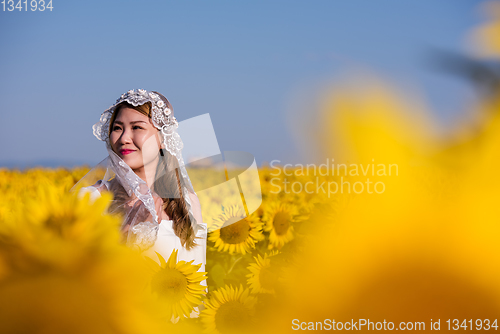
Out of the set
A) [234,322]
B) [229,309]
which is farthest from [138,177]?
[234,322]

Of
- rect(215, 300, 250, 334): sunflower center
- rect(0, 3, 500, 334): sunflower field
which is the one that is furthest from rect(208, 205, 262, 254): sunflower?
rect(0, 3, 500, 334): sunflower field

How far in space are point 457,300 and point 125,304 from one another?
0.10 meters

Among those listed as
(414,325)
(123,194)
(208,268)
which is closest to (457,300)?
(414,325)

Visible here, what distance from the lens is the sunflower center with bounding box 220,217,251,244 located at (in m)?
1.98

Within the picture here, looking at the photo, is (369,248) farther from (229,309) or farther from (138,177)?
(138,177)

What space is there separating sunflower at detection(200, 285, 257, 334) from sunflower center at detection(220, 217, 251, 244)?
1.48m

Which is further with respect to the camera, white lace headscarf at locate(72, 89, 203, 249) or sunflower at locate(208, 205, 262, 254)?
sunflower at locate(208, 205, 262, 254)

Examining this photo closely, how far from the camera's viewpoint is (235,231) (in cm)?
204

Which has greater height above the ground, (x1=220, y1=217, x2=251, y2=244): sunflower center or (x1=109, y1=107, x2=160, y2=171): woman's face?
(x1=109, y1=107, x2=160, y2=171): woman's face

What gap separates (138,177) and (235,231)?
104cm

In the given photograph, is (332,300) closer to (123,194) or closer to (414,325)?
(414,325)

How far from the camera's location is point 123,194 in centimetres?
117

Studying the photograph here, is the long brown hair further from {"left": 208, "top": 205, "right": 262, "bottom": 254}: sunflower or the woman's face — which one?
{"left": 208, "top": 205, "right": 262, "bottom": 254}: sunflower

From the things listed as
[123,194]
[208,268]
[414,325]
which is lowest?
[208,268]
